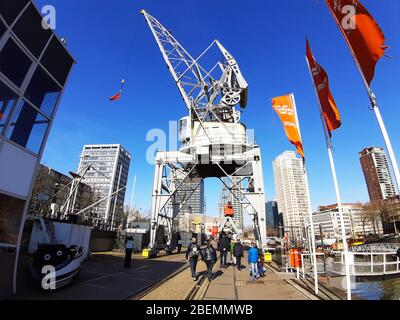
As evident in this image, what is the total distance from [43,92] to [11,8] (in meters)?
2.54

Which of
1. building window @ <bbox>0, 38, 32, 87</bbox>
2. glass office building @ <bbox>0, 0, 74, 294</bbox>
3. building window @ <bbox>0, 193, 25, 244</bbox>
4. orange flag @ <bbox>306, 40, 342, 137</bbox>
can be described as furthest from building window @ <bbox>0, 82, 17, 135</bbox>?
orange flag @ <bbox>306, 40, 342, 137</bbox>

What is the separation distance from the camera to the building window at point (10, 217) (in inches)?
274

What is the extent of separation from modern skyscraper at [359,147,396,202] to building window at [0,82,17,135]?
135906 mm

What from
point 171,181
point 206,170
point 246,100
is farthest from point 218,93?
point 171,181

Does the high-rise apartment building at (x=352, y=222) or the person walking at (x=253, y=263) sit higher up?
the high-rise apartment building at (x=352, y=222)

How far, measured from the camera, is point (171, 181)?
2805 cm

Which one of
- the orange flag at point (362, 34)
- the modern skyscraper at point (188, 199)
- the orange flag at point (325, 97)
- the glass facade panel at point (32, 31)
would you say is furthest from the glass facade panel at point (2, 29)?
the modern skyscraper at point (188, 199)

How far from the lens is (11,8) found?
6.57m

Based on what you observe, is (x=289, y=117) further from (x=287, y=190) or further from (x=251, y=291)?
(x=287, y=190)

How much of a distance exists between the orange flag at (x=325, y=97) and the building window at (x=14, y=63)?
9.23m

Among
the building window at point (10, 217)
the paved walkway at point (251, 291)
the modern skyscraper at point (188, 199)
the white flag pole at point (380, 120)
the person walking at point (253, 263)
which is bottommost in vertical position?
the paved walkway at point (251, 291)

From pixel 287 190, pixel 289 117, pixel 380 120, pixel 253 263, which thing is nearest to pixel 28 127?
pixel 289 117

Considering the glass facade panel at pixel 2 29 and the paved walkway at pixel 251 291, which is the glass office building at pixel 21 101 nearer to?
the glass facade panel at pixel 2 29
